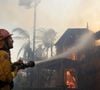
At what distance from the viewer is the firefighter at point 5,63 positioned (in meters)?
4.81

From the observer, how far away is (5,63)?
487cm

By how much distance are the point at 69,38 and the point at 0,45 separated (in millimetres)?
34665

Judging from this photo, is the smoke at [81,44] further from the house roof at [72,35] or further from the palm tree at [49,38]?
the palm tree at [49,38]

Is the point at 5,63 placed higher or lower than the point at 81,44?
lower

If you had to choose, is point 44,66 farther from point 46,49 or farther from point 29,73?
point 46,49

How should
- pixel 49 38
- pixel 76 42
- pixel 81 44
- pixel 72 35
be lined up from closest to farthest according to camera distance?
pixel 81 44 → pixel 76 42 → pixel 72 35 → pixel 49 38

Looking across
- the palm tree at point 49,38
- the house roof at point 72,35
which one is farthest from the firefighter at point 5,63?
the palm tree at point 49,38

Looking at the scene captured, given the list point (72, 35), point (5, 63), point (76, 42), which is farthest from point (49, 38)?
point (5, 63)

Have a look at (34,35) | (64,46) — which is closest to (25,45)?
(34,35)

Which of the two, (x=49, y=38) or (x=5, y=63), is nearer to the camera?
(x=5, y=63)

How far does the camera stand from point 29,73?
120 ft

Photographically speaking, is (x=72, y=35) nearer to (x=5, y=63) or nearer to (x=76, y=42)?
(x=76, y=42)

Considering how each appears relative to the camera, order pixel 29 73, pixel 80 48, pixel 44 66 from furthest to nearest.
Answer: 1. pixel 29 73
2. pixel 80 48
3. pixel 44 66

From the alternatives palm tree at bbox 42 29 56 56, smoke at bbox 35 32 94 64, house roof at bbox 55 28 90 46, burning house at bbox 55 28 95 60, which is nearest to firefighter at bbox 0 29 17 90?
burning house at bbox 55 28 95 60
